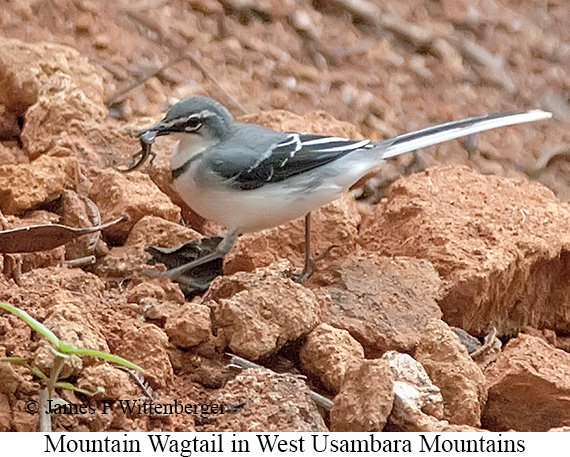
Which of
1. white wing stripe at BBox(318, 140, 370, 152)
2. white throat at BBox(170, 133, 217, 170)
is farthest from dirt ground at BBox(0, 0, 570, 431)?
white wing stripe at BBox(318, 140, 370, 152)

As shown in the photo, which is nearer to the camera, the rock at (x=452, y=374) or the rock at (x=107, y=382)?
the rock at (x=107, y=382)

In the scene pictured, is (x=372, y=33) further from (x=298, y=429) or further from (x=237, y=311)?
(x=298, y=429)

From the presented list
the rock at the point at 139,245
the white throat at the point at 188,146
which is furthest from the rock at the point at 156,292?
the white throat at the point at 188,146

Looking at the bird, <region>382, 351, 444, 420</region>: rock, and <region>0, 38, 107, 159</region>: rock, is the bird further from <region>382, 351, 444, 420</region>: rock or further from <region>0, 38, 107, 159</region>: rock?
<region>382, 351, 444, 420</region>: rock

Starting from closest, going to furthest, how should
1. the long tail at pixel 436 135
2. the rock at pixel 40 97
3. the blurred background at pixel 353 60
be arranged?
the long tail at pixel 436 135 → the rock at pixel 40 97 → the blurred background at pixel 353 60

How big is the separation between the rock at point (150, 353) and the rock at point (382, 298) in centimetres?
92

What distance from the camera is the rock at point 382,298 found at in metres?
4.44

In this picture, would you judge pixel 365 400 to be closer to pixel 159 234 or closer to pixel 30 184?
pixel 159 234

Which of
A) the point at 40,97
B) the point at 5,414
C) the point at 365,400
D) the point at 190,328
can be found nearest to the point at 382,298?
the point at 190,328

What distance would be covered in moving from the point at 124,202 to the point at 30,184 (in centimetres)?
48

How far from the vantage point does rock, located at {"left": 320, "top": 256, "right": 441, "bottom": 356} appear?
14.6ft

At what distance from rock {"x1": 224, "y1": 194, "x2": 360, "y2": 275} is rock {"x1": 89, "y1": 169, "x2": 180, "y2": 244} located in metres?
0.41

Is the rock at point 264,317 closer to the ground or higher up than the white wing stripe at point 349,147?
closer to the ground

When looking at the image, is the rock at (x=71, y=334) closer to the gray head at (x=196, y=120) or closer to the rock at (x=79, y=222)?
the rock at (x=79, y=222)
